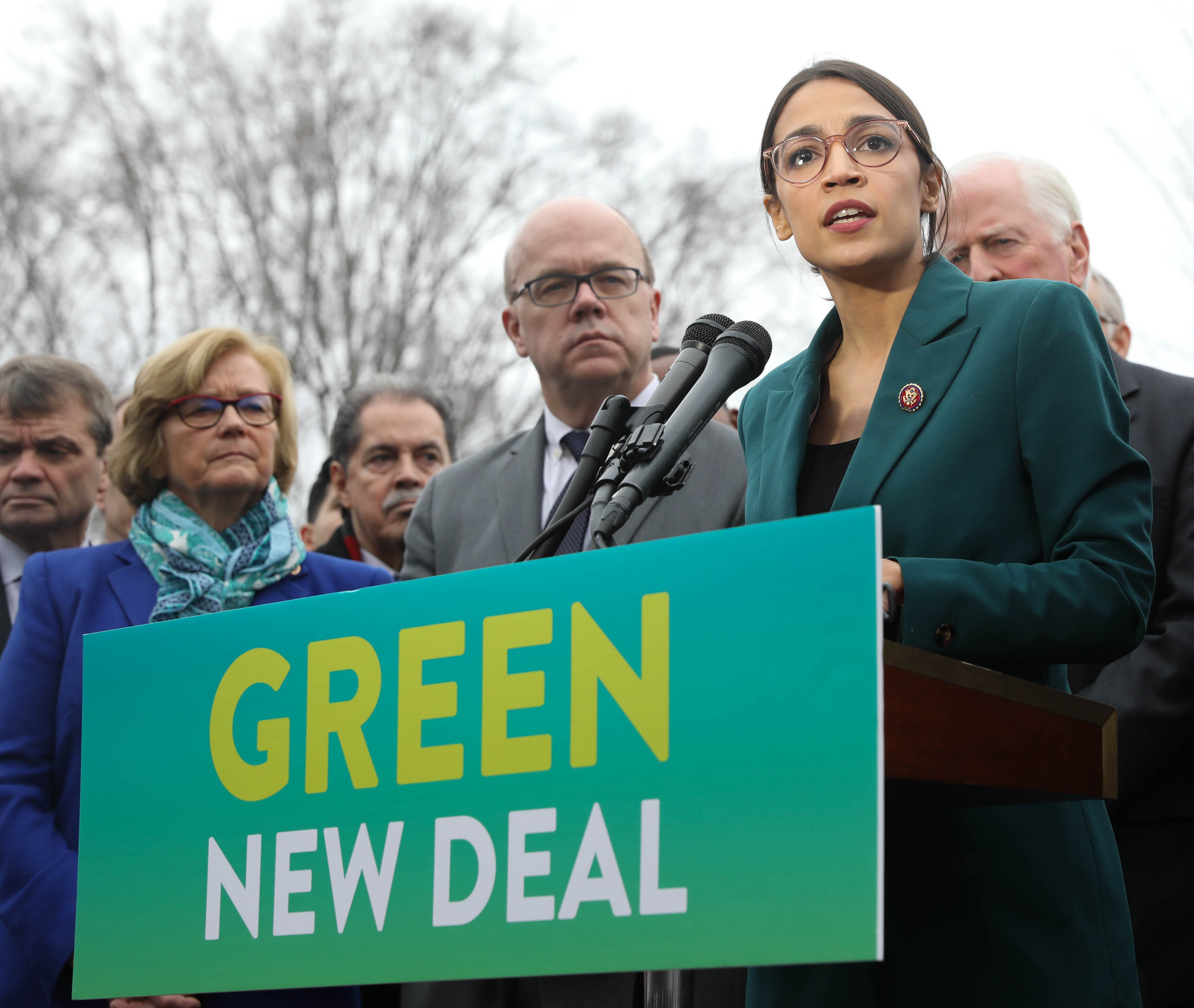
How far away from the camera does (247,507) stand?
3568mm

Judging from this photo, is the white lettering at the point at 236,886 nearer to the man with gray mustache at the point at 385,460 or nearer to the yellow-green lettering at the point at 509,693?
the yellow-green lettering at the point at 509,693

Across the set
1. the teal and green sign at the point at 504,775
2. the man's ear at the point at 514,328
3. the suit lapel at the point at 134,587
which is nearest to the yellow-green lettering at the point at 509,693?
the teal and green sign at the point at 504,775

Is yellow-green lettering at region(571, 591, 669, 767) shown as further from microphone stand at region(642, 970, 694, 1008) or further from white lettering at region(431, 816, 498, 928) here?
microphone stand at region(642, 970, 694, 1008)

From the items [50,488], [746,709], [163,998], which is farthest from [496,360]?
[746,709]

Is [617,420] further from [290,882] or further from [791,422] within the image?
[290,882]

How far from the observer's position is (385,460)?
198 inches

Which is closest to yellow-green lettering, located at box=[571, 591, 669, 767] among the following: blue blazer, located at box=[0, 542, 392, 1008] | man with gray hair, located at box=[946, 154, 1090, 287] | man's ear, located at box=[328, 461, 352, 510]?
blue blazer, located at box=[0, 542, 392, 1008]

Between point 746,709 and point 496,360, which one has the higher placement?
point 496,360

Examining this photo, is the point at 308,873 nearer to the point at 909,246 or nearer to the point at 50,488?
the point at 909,246

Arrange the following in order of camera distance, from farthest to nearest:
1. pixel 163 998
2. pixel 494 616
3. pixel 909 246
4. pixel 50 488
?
pixel 50 488 → pixel 163 998 → pixel 909 246 → pixel 494 616

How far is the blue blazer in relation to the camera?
112 inches

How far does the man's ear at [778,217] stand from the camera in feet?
7.77

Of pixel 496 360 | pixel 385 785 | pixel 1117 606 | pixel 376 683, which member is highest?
pixel 496 360

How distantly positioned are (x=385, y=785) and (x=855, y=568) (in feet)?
2.22
